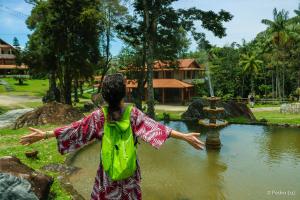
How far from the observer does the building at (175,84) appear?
178 feet

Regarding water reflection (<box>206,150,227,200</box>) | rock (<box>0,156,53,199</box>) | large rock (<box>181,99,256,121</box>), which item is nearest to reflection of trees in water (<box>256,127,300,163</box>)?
water reflection (<box>206,150,227,200</box>)

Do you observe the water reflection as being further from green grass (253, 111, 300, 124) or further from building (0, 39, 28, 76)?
building (0, 39, 28, 76)

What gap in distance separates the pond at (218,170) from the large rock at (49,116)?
5.17m

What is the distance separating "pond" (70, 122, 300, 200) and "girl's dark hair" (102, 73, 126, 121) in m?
5.79

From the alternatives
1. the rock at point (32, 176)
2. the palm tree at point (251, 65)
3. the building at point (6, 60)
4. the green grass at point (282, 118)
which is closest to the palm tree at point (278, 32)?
the palm tree at point (251, 65)

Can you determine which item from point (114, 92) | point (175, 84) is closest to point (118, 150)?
point (114, 92)

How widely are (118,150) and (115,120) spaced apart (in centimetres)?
35

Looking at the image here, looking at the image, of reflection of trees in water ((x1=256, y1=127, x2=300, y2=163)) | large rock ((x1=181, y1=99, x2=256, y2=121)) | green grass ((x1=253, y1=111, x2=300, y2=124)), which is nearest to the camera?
reflection of trees in water ((x1=256, y1=127, x2=300, y2=163))

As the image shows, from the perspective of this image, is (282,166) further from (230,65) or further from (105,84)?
(230,65)

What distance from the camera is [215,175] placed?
11664 millimetres

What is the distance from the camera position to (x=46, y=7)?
3378 cm

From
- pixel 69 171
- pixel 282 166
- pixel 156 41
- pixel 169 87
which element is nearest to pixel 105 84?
pixel 69 171

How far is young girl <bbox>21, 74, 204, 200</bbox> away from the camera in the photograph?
151 inches

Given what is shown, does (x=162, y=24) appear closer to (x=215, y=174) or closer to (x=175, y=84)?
(x=215, y=174)
